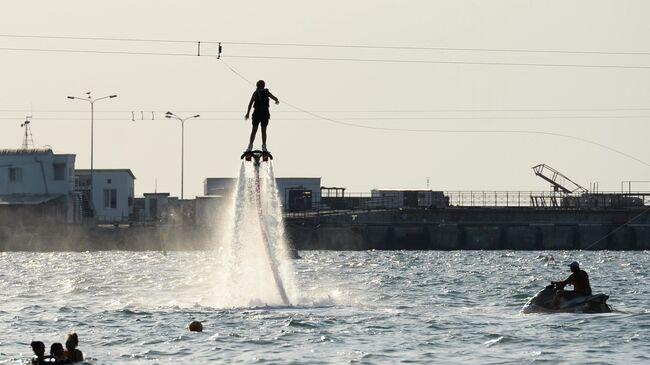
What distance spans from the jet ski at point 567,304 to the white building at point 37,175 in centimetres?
9479

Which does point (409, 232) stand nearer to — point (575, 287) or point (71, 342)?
point (575, 287)

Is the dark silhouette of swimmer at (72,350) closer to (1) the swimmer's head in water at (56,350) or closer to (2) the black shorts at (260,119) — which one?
(1) the swimmer's head in water at (56,350)

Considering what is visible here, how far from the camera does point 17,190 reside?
469 ft

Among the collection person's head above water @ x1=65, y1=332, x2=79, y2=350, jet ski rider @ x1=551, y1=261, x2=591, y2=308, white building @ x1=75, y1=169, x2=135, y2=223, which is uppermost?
white building @ x1=75, y1=169, x2=135, y2=223

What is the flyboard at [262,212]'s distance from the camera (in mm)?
48125

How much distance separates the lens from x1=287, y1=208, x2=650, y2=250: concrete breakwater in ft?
451

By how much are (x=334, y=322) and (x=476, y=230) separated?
9409cm

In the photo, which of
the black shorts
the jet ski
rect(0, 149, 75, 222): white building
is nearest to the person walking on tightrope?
the black shorts

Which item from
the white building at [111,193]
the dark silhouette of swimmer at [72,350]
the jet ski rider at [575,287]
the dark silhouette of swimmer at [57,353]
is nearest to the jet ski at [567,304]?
the jet ski rider at [575,287]

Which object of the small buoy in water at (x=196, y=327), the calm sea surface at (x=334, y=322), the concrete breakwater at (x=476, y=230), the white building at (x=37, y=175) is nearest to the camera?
the calm sea surface at (x=334, y=322)

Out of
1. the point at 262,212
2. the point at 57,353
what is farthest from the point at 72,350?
the point at 262,212

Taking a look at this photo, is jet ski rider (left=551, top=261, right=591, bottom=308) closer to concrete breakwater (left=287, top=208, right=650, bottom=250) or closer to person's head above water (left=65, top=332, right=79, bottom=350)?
person's head above water (left=65, top=332, right=79, bottom=350)

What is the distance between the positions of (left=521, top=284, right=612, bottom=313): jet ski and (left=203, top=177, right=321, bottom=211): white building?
9564 centimetres

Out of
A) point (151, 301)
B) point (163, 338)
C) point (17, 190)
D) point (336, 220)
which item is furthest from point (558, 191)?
point (163, 338)
